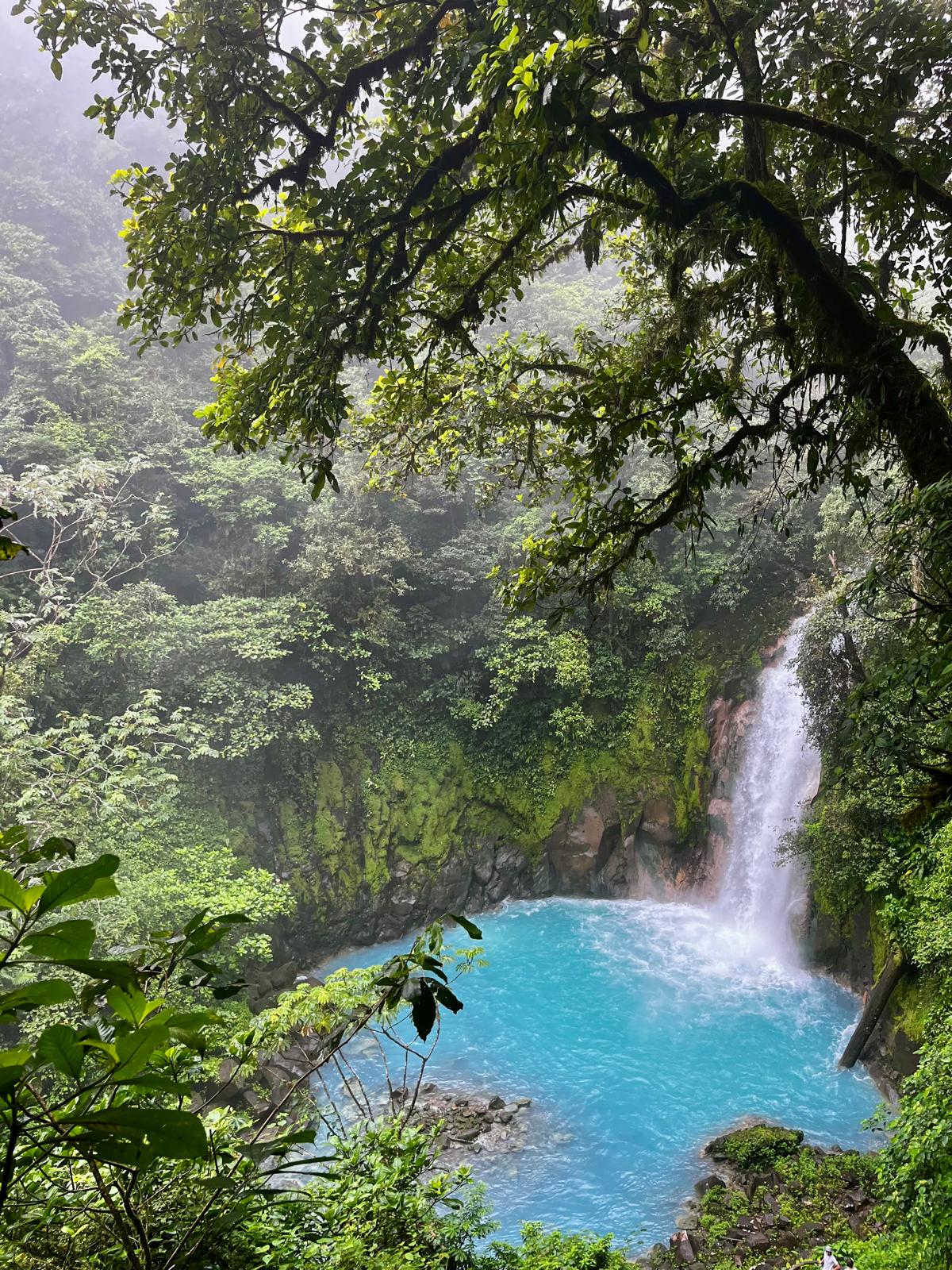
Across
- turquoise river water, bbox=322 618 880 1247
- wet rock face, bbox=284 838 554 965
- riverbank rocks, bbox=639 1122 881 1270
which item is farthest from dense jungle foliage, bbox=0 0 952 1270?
riverbank rocks, bbox=639 1122 881 1270

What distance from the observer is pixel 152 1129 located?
631mm

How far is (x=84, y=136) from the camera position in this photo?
19312mm

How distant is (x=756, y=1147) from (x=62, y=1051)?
6735 millimetres

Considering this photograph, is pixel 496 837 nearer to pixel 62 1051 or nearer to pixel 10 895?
pixel 62 1051

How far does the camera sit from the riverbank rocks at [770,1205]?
461 cm

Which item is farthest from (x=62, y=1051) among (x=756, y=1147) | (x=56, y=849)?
(x=756, y=1147)

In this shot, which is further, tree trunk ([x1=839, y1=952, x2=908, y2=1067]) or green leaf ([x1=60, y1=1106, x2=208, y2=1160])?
tree trunk ([x1=839, y1=952, x2=908, y2=1067])

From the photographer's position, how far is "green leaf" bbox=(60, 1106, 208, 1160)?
0.61 meters

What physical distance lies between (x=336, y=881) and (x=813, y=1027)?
6217mm

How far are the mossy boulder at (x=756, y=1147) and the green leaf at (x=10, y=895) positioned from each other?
6743 millimetres

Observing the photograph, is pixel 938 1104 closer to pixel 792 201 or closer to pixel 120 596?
pixel 792 201

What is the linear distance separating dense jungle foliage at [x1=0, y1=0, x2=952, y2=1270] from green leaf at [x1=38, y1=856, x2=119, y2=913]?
0.02 metres

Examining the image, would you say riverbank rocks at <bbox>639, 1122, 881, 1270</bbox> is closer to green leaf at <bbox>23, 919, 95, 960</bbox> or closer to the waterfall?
the waterfall

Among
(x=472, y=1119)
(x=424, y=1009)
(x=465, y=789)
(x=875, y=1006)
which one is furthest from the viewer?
(x=465, y=789)
